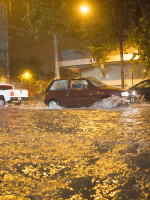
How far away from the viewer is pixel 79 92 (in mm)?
14102

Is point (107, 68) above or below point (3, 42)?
below

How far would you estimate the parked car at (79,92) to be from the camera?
1340 centimetres

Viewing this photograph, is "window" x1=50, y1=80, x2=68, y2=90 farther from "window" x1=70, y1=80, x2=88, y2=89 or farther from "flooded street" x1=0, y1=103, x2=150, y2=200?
"flooded street" x1=0, y1=103, x2=150, y2=200

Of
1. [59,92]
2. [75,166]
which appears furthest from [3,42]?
[75,166]

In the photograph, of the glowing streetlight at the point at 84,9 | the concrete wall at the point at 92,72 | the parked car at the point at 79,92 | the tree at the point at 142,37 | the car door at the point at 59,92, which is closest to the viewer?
the parked car at the point at 79,92

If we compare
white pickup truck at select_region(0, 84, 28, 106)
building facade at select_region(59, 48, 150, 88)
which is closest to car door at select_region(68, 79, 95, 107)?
white pickup truck at select_region(0, 84, 28, 106)

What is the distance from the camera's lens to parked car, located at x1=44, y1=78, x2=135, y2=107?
13398mm

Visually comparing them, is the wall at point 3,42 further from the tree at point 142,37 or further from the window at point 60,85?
the window at point 60,85

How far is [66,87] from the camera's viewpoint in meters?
14.5

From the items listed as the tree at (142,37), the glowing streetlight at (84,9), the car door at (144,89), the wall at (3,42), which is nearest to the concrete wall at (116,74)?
the tree at (142,37)

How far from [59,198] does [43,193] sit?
0.72 ft

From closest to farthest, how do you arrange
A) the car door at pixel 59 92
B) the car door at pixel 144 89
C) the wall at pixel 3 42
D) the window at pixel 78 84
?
the window at pixel 78 84 → the car door at pixel 59 92 → the car door at pixel 144 89 → the wall at pixel 3 42

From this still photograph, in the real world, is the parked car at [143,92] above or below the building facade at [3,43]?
below

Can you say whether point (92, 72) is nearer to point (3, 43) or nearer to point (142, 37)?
point (142, 37)
